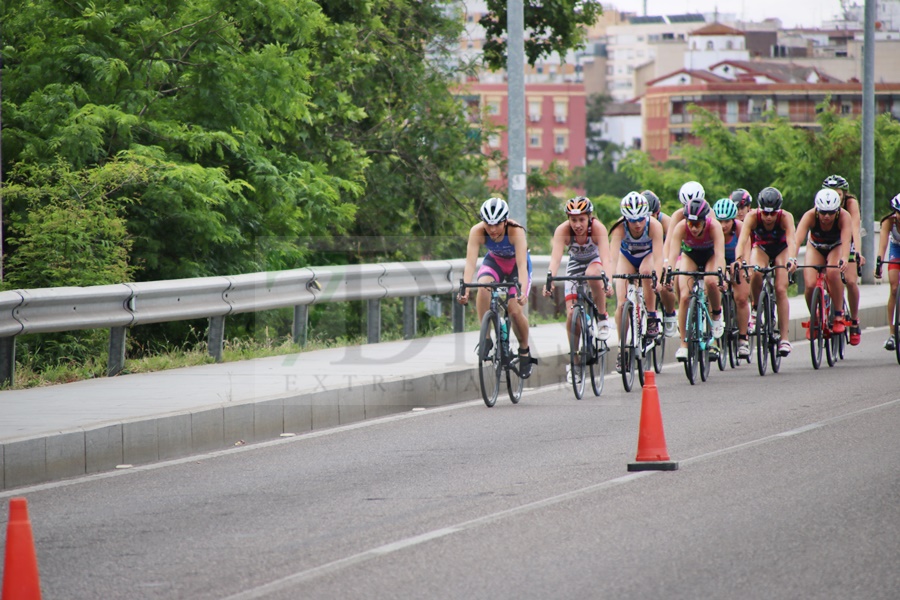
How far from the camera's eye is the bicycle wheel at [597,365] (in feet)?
43.8

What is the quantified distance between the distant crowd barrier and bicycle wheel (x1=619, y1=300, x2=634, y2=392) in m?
3.65

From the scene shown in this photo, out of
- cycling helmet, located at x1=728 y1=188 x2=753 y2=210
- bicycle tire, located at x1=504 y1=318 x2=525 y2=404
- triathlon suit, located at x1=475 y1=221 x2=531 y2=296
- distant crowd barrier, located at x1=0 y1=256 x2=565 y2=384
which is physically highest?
cycling helmet, located at x1=728 y1=188 x2=753 y2=210

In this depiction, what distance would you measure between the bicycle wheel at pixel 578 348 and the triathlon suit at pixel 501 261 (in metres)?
0.61

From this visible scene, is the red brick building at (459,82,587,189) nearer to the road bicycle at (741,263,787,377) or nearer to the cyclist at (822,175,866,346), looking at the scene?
the cyclist at (822,175,866,346)

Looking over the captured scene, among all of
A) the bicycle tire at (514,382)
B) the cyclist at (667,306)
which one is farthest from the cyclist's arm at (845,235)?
the bicycle tire at (514,382)

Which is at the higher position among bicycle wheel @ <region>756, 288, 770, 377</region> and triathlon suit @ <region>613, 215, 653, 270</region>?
triathlon suit @ <region>613, 215, 653, 270</region>

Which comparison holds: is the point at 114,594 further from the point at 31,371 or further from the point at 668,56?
the point at 668,56

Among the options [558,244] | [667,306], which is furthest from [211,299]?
[667,306]

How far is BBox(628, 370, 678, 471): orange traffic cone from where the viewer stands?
9008 millimetres

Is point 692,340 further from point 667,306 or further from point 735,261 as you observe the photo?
point 735,261

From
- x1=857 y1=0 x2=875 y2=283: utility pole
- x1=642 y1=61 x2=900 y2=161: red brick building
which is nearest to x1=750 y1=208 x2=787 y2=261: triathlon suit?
x1=857 y1=0 x2=875 y2=283: utility pole

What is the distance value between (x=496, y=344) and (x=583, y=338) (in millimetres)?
911

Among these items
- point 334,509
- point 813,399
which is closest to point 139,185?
point 813,399

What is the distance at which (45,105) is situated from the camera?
17188 mm
